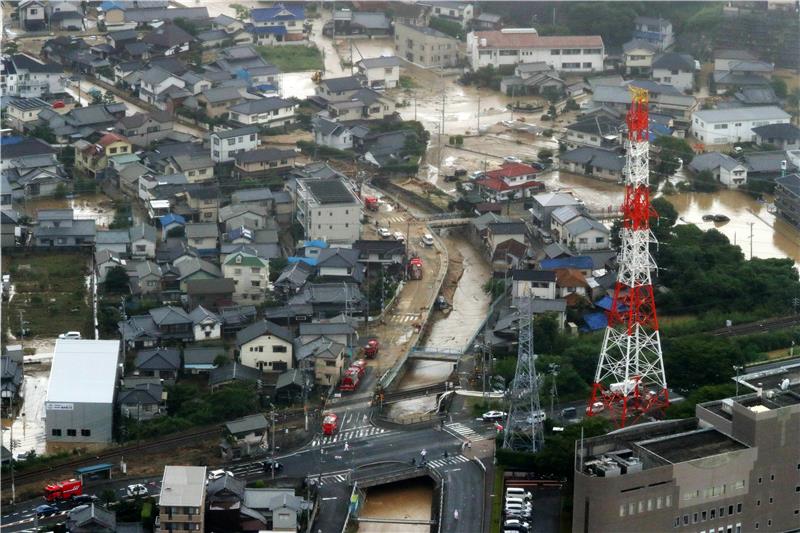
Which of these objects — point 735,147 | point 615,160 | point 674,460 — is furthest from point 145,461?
point 735,147

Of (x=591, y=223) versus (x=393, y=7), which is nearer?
(x=591, y=223)

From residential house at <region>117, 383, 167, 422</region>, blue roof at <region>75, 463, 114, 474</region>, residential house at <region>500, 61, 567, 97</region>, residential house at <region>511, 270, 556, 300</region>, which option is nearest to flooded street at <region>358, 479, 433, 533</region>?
blue roof at <region>75, 463, 114, 474</region>

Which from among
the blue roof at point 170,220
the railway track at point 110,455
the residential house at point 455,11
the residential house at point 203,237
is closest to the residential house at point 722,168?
the residential house at point 203,237

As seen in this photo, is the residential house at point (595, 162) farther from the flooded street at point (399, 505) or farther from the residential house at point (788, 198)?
the flooded street at point (399, 505)

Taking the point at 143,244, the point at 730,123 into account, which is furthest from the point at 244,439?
the point at 730,123

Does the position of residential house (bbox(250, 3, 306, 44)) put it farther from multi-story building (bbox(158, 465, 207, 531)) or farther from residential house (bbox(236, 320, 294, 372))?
multi-story building (bbox(158, 465, 207, 531))

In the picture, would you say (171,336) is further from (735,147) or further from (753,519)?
(735,147)
